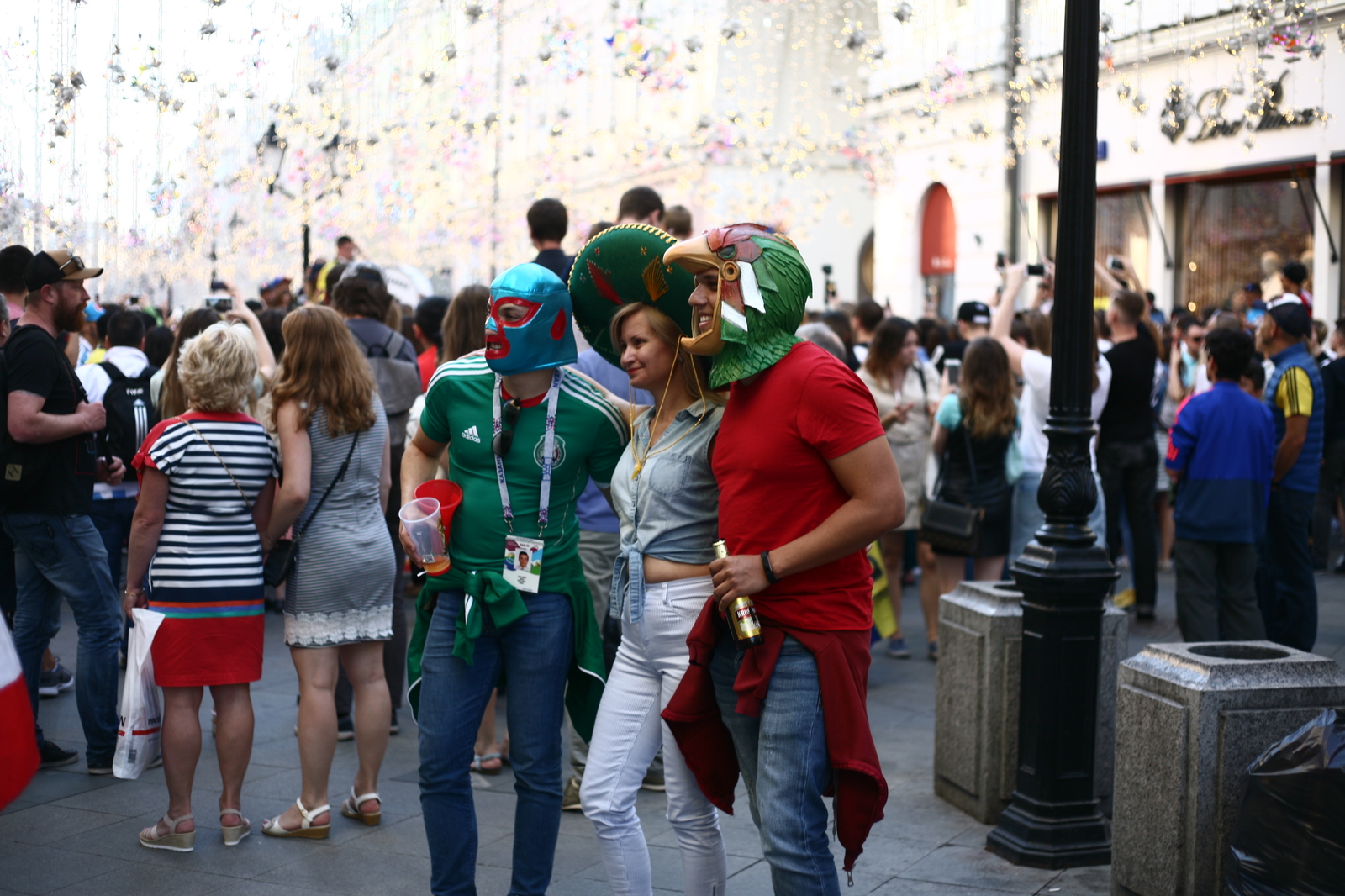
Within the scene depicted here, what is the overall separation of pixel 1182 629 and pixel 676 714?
437 centimetres

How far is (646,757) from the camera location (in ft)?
11.1

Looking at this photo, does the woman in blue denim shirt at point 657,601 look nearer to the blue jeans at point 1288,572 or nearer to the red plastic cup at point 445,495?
the red plastic cup at point 445,495

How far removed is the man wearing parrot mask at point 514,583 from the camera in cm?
358

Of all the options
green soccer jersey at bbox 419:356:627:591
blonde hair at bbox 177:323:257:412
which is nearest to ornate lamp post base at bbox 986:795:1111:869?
green soccer jersey at bbox 419:356:627:591

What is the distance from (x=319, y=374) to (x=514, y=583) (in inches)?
57.9

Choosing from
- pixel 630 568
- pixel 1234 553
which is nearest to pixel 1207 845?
pixel 630 568

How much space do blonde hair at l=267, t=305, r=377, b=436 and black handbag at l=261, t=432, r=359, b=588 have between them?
206 millimetres

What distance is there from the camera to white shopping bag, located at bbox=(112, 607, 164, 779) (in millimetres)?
4402

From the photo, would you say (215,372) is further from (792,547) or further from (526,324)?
(792,547)

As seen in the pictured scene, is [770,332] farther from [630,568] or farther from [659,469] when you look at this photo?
[630,568]

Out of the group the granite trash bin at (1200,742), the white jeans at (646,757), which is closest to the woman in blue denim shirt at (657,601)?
the white jeans at (646,757)

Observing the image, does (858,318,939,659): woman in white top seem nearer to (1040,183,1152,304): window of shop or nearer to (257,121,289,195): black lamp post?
(257,121,289,195): black lamp post

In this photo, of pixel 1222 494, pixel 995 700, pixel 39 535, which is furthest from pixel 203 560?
pixel 1222 494

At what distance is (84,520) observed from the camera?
5.41 metres
